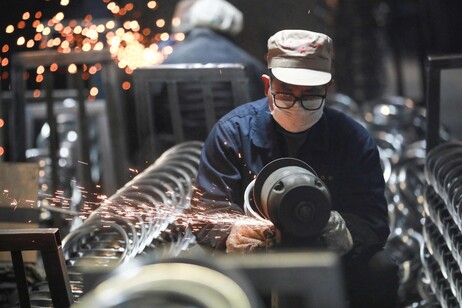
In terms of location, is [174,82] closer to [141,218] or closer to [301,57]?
[141,218]

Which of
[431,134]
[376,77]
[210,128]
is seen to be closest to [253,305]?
[210,128]

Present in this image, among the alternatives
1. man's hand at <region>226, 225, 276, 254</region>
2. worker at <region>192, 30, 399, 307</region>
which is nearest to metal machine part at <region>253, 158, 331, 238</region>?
man's hand at <region>226, 225, 276, 254</region>

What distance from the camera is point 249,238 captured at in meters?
3.18

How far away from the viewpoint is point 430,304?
14.5ft

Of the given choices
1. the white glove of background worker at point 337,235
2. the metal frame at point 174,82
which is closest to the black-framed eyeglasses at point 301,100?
the white glove of background worker at point 337,235

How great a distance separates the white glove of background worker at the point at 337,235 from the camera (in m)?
3.12

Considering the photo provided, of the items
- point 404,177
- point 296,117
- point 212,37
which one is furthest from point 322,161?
point 404,177

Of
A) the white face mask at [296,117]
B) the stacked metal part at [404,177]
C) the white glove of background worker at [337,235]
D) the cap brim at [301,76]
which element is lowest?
the stacked metal part at [404,177]

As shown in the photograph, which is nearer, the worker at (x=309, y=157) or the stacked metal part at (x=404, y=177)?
the worker at (x=309, y=157)

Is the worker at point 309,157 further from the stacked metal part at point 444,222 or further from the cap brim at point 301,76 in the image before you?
the stacked metal part at point 444,222

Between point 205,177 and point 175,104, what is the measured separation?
72 cm

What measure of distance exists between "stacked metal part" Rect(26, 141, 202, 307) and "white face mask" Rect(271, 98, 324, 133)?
639 millimetres

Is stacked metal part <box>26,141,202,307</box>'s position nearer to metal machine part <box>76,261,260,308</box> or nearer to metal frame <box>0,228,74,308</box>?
metal frame <box>0,228,74,308</box>

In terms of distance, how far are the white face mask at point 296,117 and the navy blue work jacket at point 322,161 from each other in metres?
0.03
